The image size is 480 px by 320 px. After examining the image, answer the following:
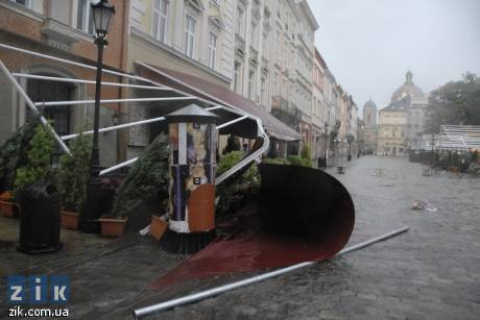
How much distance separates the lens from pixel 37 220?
5629 mm

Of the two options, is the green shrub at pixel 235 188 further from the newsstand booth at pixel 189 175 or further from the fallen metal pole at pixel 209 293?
the fallen metal pole at pixel 209 293

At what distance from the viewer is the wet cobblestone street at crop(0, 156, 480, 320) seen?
4184 millimetres

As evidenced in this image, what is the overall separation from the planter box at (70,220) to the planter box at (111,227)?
1.74 feet

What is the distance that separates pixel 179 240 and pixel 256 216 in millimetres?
1959

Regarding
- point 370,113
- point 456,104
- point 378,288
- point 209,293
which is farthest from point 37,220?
point 370,113

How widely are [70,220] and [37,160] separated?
1126 mm

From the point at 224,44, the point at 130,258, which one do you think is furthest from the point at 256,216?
the point at 224,44

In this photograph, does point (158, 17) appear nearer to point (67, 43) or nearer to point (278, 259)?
point (67, 43)

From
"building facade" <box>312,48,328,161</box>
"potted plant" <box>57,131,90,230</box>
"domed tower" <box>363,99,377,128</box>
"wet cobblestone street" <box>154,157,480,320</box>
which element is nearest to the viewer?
"wet cobblestone street" <box>154,157,480,320</box>

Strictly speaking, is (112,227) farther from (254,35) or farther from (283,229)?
(254,35)

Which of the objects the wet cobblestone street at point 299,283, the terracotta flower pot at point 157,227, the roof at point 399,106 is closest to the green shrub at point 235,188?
the terracotta flower pot at point 157,227

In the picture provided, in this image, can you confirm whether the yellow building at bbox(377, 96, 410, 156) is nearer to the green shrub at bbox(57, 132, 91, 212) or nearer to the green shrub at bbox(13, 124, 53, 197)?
the green shrub at bbox(57, 132, 91, 212)

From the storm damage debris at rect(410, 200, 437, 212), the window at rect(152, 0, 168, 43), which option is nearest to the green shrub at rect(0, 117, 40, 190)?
the window at rect(152, 0, 168, 43)

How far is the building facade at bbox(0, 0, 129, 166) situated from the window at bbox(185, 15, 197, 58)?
13.7ft
